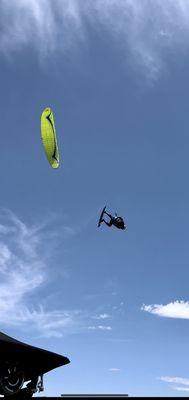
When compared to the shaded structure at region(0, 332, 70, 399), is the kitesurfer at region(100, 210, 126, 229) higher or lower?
higher

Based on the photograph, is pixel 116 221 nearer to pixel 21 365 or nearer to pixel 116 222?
pixel 116 222

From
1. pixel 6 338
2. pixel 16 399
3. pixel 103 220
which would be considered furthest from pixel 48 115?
pixel 16 399

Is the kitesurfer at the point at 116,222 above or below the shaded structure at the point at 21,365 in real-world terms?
above

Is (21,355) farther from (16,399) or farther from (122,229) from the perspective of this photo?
(122,229)

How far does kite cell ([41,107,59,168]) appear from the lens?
3152cm

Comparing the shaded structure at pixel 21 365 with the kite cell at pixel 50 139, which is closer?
the shaded structure at pixel 21 365

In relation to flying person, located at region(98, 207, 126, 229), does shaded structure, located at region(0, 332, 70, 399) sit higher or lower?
lower

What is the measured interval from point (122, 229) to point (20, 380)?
39.4 ft

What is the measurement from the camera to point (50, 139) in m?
32.0

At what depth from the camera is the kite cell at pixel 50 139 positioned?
3152 cm

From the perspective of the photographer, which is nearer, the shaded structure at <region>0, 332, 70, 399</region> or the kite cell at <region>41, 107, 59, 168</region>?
the shaded structure at <region>0, 332, 70, 399</region>

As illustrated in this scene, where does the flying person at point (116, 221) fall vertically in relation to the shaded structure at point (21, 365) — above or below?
above

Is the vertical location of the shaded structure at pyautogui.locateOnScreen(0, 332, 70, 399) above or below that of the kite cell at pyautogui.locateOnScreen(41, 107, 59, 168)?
below

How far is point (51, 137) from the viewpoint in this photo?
3209cm
